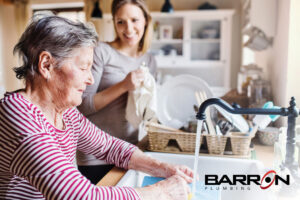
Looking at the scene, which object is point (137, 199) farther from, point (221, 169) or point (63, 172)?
point (221, 169)

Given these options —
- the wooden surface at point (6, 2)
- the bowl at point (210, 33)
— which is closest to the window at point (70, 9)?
the wooden surface at point (6, 2)

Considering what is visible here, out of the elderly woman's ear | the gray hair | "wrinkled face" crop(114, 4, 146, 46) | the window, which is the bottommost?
the elderly woman's ear

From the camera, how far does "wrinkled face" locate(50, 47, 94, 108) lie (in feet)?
2.80

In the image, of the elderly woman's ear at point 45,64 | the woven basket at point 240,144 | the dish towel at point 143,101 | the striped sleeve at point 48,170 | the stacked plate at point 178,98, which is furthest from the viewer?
the stacked plate at point 178,98

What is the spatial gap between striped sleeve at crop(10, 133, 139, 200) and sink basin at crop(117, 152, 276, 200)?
13.4 inches

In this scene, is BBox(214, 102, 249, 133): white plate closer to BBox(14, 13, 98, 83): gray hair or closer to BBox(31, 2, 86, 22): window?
BBox(14, 13, 98, 83): gray hair

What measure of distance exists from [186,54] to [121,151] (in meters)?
3.24

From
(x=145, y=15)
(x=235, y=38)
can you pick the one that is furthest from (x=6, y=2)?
(x=145, y=15)

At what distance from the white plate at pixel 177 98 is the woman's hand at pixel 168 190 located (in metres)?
0.64

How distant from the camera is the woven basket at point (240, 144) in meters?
1.21

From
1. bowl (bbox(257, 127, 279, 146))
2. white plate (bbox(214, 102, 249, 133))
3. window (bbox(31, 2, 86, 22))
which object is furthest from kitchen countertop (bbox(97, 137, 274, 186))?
window (bbox(31, 2, 86, 22))

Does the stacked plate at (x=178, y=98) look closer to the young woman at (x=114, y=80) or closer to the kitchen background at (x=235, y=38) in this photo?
the young woman at (x=114, y=80)

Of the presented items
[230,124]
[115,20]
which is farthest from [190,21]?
[230,124]

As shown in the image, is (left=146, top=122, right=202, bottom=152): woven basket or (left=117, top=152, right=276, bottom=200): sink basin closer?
(left=117, top=152, right=276, bottom=200): sink basin
